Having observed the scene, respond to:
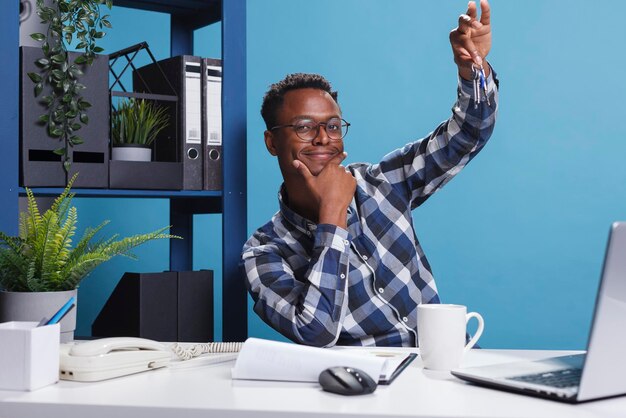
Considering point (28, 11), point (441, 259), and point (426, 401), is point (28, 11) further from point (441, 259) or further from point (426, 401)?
point (441, 259)

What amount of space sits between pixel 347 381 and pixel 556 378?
0.30 m

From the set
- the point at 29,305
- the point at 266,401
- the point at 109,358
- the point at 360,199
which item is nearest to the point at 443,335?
the point at 266,401

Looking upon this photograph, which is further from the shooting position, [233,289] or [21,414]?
[233,289]

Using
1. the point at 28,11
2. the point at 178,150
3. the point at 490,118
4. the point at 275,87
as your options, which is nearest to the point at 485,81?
the point at 490,118

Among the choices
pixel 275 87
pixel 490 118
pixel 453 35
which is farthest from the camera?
pixel 275 87

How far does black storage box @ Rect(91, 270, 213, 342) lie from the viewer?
6.88 feet

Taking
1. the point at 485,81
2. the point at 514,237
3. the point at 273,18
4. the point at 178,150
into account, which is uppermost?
the point at 273,18

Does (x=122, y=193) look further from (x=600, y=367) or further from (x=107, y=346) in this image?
(x=600, y=367)

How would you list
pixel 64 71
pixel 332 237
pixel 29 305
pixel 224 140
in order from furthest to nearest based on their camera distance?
pixel 224 140, pixel 64 71, pixel 332 237, pixel 29 305

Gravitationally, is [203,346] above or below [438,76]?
below

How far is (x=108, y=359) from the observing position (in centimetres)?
122

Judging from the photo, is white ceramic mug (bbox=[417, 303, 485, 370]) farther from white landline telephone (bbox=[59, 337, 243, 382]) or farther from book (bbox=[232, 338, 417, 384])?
white landline telephone (bbox=[59, 337, 243, 382])

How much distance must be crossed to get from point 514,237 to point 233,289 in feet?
4.49

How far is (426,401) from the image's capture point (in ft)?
3.44
